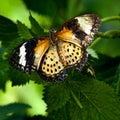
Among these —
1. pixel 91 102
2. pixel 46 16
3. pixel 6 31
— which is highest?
pixel 46 16

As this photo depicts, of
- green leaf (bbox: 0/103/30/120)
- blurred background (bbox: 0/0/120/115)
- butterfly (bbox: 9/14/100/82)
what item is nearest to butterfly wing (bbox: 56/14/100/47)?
butterfly (bbox: 9/14/100/82)

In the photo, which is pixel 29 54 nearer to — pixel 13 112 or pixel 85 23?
pixel 85 23

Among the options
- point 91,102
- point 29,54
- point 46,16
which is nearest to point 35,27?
point 29,54

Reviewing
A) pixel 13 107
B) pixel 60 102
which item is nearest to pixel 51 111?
pixel 60 102

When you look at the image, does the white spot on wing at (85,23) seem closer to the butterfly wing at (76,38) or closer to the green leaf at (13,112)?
the butterfly wing at (76,38)

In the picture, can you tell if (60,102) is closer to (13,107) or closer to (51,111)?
(51,111)

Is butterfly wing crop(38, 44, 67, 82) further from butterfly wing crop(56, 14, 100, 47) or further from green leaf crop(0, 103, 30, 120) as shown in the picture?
green leaf crop(0, 103, 30, 120)
